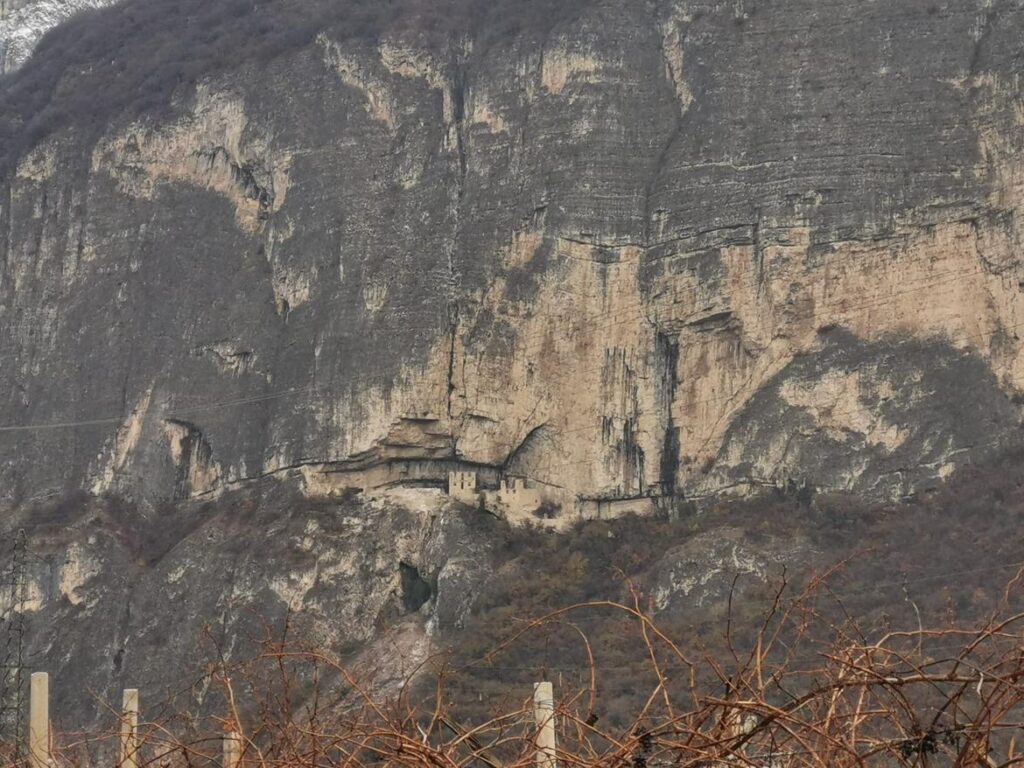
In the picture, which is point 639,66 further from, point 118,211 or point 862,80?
point 118,211

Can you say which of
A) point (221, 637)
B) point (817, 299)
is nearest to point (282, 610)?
point (221, 637)

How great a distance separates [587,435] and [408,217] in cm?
649

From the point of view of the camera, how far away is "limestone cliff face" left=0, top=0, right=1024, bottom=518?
38.0m

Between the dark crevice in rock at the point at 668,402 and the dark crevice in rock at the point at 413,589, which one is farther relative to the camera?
the dark crevice in rock at the point at 668,402

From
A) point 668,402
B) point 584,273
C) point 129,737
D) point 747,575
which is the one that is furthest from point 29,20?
point 129,737

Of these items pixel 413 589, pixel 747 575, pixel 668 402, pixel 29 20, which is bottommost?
pixel 413 589

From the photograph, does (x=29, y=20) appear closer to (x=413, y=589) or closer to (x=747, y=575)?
(x=413, y=589)

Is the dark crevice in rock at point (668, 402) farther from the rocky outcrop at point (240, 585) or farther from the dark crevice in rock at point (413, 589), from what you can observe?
the dark crevice in rock at point (413, 589)

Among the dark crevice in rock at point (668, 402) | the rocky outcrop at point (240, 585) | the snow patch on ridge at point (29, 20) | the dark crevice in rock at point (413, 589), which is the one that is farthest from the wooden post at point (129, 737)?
the snow patch on ridge at point (29, 20)

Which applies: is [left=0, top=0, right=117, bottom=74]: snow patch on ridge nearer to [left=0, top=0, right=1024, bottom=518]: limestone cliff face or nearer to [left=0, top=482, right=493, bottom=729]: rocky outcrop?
[left=0, top=0, right=1024, bottom=518]: limestone cliff face

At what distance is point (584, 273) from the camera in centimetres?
4031

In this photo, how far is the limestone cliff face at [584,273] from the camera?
38031 millimetres

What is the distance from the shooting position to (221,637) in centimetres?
3738

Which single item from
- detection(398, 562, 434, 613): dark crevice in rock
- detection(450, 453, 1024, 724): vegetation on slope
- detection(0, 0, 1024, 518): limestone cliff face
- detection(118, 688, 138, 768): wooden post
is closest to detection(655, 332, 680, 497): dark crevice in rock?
detection(0, 0, 1024, 518): limestone cliff face
